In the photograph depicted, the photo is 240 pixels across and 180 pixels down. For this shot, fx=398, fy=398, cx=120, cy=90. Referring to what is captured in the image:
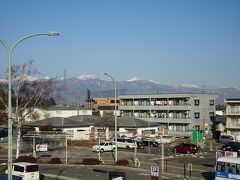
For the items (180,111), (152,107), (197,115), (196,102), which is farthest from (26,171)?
(152,107)

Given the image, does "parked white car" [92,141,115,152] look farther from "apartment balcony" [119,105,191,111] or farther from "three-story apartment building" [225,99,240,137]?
"apartment balcony" [119,105,191,111]

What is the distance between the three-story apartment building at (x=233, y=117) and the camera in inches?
2667

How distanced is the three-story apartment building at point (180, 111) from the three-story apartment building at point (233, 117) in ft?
30.0

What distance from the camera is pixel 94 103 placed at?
164250mm

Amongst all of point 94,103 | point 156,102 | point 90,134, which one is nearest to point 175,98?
point 156,102

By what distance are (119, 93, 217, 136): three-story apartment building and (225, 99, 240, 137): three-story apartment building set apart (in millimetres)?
9131

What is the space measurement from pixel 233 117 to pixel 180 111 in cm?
1458

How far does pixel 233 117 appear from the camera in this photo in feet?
224

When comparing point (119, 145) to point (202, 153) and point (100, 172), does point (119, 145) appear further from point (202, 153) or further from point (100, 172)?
point (100, 172)

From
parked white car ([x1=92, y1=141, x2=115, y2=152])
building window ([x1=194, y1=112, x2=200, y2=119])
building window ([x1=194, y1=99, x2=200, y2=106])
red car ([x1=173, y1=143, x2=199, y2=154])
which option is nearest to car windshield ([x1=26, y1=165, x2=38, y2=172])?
parked white car ([x1=92, y1=141, x2=115, y2=152])

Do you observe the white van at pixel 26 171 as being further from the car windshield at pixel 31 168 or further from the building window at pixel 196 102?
the building window at pixel 196 102

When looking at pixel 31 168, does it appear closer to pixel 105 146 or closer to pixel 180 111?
pixel 105 146

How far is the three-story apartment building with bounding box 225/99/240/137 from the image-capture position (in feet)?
222

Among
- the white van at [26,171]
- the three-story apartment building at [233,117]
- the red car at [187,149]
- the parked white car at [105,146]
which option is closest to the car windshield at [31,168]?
the white van at [26,171]
